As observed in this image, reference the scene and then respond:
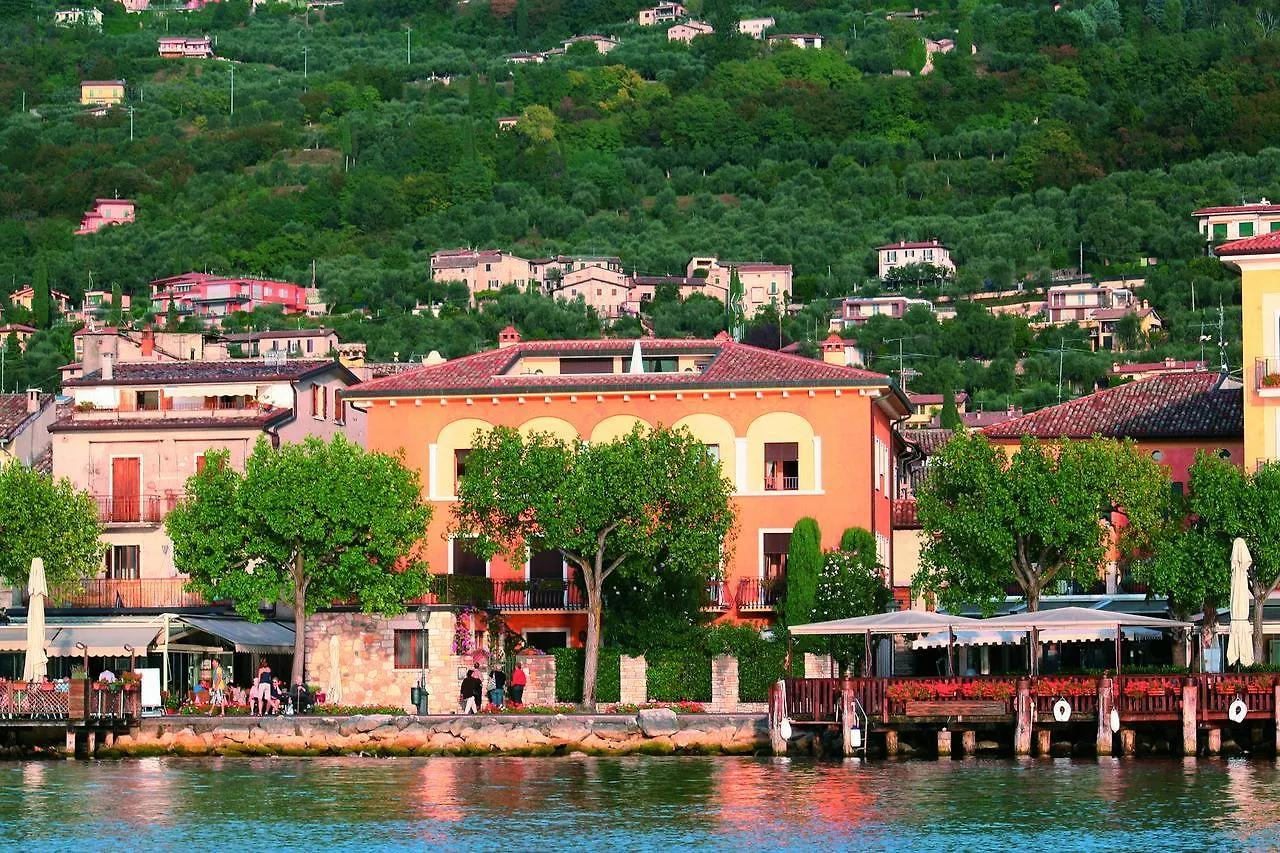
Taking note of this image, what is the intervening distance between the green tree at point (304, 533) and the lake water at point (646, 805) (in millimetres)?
8231

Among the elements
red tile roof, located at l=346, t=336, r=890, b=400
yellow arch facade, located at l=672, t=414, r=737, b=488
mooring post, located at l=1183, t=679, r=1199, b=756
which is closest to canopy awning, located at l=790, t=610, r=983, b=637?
mooring post, located at l=1183, t=679, r=1199, b=756

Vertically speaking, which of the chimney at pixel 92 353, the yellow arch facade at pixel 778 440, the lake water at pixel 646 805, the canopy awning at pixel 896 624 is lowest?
the lake water at pixel 646 805

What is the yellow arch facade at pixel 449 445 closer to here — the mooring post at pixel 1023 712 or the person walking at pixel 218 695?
the person walking at pixel 218 695

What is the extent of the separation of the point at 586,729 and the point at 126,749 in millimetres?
10572

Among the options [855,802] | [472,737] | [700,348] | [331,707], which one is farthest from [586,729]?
[700,348]

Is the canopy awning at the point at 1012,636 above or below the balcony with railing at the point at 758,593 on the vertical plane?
below

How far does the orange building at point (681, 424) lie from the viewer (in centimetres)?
6519

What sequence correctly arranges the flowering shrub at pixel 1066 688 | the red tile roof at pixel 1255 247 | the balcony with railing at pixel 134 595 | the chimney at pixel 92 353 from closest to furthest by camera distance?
the flowering shrub at pixel 1066 688, the red tile roof at pixel 1255 247, the balcony with railing at pixel 134 595, the chimney at pixel 92 353

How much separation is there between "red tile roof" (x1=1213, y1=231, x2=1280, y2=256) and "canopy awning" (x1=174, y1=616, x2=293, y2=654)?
26795 mm

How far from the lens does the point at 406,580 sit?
61031 millimetres

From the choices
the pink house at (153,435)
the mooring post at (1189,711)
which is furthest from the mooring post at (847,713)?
the pink house at (153,435)

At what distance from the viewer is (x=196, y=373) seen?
238 ft

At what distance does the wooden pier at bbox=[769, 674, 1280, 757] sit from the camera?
50656mm

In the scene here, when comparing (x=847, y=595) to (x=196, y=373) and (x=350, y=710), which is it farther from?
(x=196, y=373)
